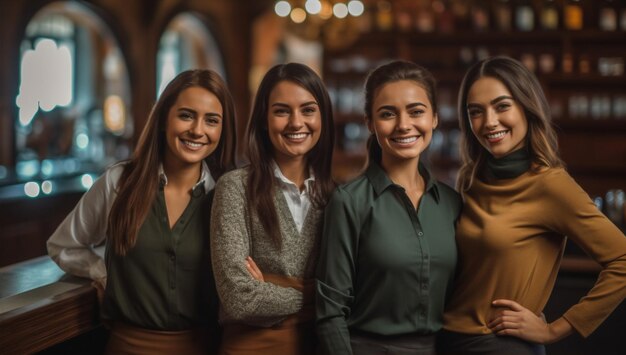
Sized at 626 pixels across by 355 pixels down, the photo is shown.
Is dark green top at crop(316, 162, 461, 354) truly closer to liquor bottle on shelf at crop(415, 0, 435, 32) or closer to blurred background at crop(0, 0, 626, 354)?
blurred background at crop(0, 0, 626, 354)

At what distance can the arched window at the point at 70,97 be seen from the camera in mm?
7336

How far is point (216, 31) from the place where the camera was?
31.3 ft

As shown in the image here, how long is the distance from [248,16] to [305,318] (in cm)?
903

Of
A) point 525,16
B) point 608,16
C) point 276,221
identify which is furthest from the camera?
point 525,16

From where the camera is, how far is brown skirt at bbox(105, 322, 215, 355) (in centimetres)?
195

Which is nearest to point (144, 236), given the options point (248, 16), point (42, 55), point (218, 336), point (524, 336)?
point (218, 336)

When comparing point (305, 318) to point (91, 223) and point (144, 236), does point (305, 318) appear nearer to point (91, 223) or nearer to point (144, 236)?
point (144, 236)

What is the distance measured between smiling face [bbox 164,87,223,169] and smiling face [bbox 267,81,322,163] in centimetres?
21

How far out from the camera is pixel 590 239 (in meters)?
1.78

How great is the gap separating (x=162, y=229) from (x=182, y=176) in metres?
0.20

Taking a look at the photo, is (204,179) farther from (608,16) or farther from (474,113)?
(608,16)

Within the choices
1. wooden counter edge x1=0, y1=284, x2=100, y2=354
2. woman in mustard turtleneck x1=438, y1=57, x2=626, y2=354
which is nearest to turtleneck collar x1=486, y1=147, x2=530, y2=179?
woman in mustard turtleneck x1=438, y1=57, x2=626, y2=354

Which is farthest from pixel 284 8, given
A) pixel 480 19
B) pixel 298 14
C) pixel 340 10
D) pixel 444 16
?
pixel 480 19

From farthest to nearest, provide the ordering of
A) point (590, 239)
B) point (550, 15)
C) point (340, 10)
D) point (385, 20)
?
point (385, 20), point (550, 15), point (340, 10), point (590, 239)
